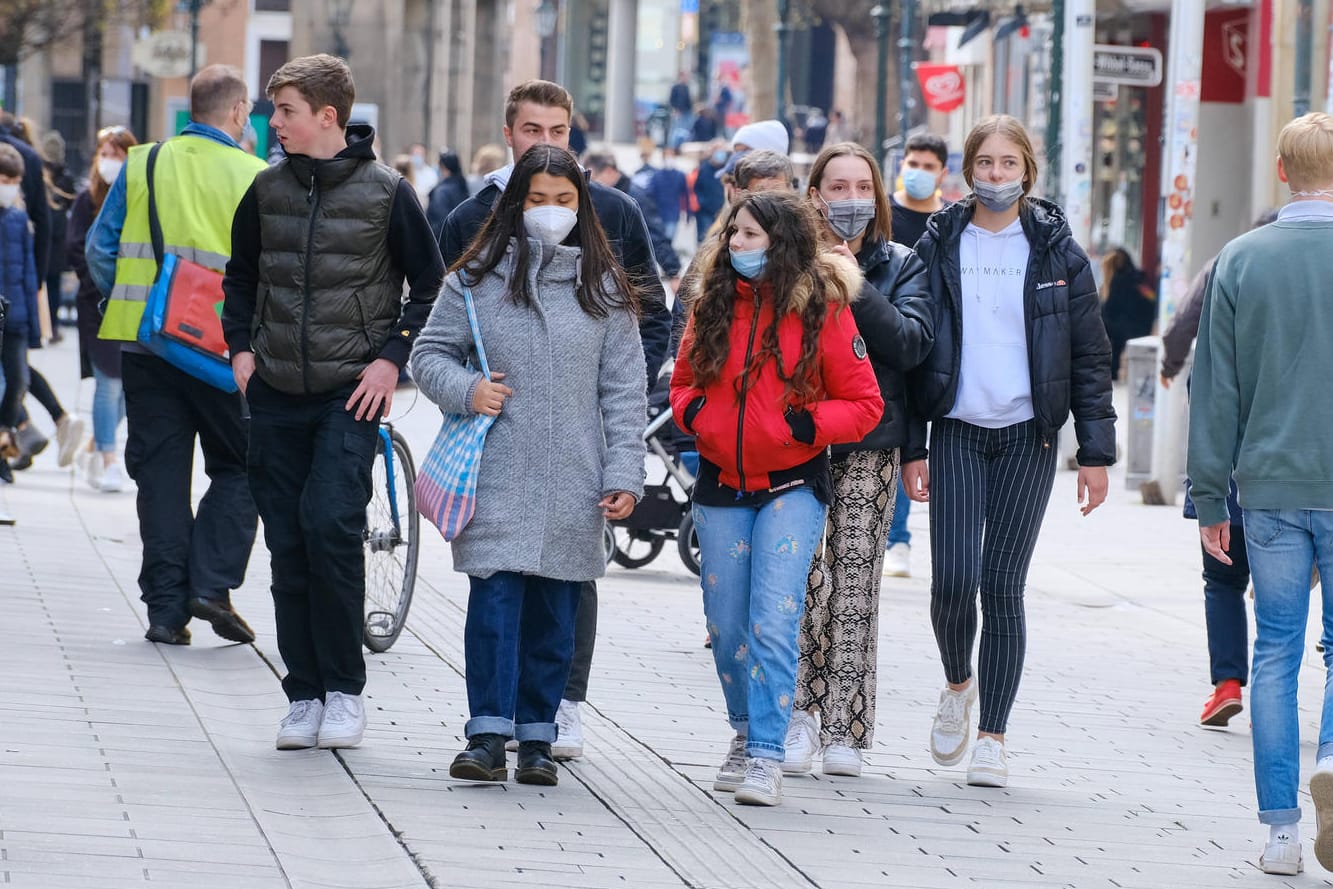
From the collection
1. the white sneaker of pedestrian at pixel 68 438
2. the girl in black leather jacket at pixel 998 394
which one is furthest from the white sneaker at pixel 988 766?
the white sneaker of pedestrian at pixel 68 438

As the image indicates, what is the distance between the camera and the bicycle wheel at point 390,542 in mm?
8672

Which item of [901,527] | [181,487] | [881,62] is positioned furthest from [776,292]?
[881,62]

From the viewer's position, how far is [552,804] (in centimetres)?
625

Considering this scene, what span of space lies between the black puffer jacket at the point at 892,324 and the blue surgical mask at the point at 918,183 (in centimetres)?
404

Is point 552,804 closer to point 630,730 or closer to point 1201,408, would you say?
point 630,730

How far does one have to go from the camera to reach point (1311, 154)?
19.5 ft

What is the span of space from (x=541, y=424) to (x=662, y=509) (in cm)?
470

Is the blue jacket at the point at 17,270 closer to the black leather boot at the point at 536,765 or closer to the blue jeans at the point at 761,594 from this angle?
the black leather boot at the point at 536,765

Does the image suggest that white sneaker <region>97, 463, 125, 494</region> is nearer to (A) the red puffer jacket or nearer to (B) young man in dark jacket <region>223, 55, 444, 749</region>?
(B) young man in dark jacket <region>223, 55, 444, 749</region>

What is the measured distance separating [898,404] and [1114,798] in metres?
1.31

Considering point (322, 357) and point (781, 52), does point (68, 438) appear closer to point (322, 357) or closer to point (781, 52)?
point (322, 357)

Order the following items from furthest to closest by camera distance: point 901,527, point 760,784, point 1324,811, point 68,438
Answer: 1. point 68,438
2. point 901,527
3. point 760,784
4. point 1324,811

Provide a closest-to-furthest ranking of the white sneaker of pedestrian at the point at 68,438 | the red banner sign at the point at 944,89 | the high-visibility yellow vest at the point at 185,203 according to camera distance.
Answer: the high-visibility yellow vest at the point at 185,203 → the white sneaker of pedestrian at the point at 68,438 → the red banner sign at the point at 944,89

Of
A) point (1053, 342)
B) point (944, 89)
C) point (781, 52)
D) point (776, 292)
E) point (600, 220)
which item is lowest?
point (1053, 342)
